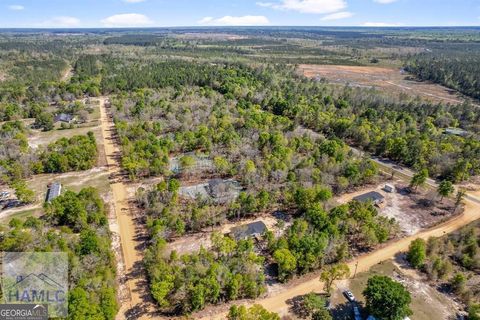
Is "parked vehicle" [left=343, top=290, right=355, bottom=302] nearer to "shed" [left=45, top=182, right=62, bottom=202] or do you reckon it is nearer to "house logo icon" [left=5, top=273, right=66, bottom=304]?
"house logo icon" [left=5, top=273, right=66, bottom=304]

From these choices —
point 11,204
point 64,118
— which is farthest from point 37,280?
point 64,118

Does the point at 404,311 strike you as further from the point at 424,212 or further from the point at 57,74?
the point at 57,74

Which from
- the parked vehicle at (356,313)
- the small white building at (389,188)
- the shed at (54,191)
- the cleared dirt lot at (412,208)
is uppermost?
the shed at (54,191)

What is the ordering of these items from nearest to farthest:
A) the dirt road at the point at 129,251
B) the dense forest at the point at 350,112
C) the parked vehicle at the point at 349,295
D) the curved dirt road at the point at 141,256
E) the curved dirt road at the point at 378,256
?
the dirt road at the point at 129,251, the curved dirt road at the point at 141,256, the curved dirt road at the point at 378,256, the parked vehicle at the point at 349,295, the dense forest at the point at 350,112

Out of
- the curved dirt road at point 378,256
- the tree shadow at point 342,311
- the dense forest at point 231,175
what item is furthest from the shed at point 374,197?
the tree shadow at point 342,311

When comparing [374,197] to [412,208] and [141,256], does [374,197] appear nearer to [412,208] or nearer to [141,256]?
[412,208]

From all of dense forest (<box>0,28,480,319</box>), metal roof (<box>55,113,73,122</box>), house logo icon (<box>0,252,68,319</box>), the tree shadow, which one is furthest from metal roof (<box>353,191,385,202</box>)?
metal roof (<box>55,113,73,122</box>)

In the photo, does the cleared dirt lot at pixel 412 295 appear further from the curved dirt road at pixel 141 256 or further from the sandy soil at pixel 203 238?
the sandy soil at pixel 203 238
